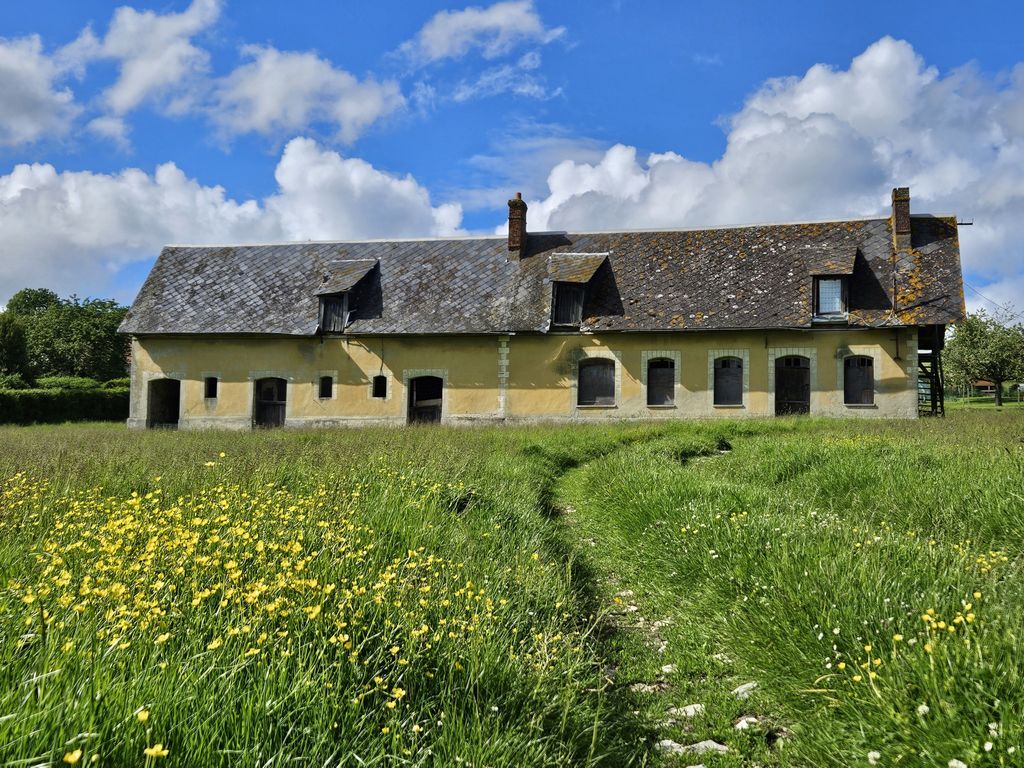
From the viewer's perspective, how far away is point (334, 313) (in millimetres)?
22891

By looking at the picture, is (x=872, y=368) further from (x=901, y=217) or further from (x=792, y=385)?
(x=901, y=217)

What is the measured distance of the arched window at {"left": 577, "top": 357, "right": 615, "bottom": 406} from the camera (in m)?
21.7

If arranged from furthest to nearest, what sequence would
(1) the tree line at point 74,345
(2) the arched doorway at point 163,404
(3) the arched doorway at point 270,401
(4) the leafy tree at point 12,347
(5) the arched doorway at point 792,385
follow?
(1) the tree line at point 74,345
(4) the leafy tree at point 12,347
(2) the arched doorway at point 163,404
(3) the arched doorway at point 270,401
(5) the arched doorway at point 792,385

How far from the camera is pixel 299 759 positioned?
233 centimetres

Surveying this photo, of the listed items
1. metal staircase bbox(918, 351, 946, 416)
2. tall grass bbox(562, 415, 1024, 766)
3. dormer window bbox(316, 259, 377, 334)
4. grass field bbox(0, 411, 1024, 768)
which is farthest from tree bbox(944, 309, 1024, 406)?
grass field bbox(0, 411, 1024, 768)

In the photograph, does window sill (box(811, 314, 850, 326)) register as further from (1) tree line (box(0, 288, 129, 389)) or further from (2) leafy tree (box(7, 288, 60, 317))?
(2) leafy tree (box(7, 288, 60, 317))

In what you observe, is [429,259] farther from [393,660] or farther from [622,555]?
[393,660]

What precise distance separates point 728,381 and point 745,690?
18.1 metres

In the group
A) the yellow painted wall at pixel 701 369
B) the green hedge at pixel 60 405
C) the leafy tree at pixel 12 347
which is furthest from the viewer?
the leafy tree at pixel 12 347

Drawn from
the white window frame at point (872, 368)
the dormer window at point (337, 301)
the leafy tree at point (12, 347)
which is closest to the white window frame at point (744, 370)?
the white window frame at point (872, 368)

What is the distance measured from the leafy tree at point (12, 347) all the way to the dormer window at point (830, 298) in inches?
1638

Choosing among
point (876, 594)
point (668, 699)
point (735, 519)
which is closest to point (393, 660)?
point (668, 699)

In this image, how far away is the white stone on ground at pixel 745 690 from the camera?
3.87 meters

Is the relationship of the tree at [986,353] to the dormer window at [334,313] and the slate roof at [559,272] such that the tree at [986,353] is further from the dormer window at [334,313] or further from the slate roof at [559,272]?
the dormer window at [334,313]
